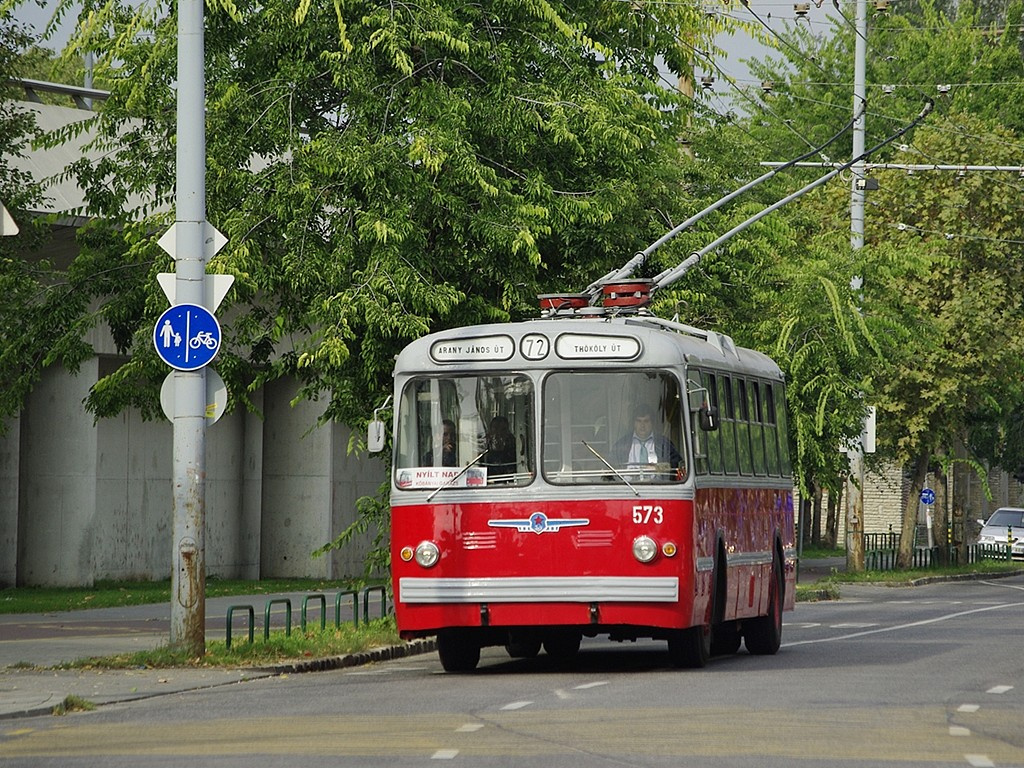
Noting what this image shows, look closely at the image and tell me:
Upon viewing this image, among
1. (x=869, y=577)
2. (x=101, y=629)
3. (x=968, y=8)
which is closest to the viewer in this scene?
(x=101, y=629)

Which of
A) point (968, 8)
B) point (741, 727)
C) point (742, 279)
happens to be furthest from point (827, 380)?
point (968, 8)

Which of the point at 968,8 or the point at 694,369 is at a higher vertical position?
the point at 968,8

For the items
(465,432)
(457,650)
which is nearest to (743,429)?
(465,432)

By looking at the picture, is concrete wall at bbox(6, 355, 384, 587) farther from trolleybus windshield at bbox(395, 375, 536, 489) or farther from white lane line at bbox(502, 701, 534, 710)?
white lane line at bbox(502, 701, 534, 710)

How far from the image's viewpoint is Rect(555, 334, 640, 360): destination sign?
731 inches

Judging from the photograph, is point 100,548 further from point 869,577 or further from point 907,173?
point 907,173

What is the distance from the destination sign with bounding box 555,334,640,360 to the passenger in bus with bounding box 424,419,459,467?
1151 millimetres

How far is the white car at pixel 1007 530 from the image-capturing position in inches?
2411

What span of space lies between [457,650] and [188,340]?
3677 mm

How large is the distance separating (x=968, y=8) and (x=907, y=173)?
1868 cm

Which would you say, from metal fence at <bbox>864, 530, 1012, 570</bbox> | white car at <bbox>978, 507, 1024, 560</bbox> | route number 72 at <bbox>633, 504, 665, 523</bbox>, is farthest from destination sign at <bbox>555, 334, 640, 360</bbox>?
white car at <bbox>978, 507, 1024, 560</bbox>

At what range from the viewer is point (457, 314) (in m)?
24.2

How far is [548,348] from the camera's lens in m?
18.8

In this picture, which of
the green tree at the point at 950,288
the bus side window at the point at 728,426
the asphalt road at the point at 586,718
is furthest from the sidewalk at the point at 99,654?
the green tree at the point at 950,288
